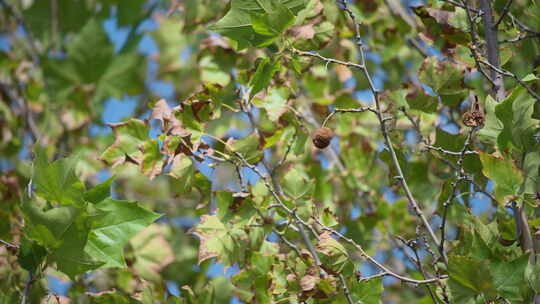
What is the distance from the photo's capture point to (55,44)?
2469mm

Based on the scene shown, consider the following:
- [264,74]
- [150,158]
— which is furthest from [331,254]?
[150,158]

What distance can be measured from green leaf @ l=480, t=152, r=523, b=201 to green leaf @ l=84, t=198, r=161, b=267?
22.8 inches

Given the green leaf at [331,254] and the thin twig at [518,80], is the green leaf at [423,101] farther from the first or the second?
the green leaf at [331,254]

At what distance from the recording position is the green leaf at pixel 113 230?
113 cm

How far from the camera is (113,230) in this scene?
114 centimetres

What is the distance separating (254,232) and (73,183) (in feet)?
1.22

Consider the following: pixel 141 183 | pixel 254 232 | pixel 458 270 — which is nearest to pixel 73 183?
pixel 254 232

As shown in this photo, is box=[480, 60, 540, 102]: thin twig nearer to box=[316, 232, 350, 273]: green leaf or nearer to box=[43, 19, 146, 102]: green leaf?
box=[316, 232, 350, 273]: green leaf

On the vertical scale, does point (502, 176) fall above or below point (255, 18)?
below

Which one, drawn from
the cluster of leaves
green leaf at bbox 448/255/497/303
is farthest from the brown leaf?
green leaf at bbox 448/255/497/303

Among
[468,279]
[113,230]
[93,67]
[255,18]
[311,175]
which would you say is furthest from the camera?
[93,67]

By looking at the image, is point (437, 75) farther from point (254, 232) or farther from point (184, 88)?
point (184, 88)

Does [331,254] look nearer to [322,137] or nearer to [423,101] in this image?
[322,137]

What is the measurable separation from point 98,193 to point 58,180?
3.2 inches
